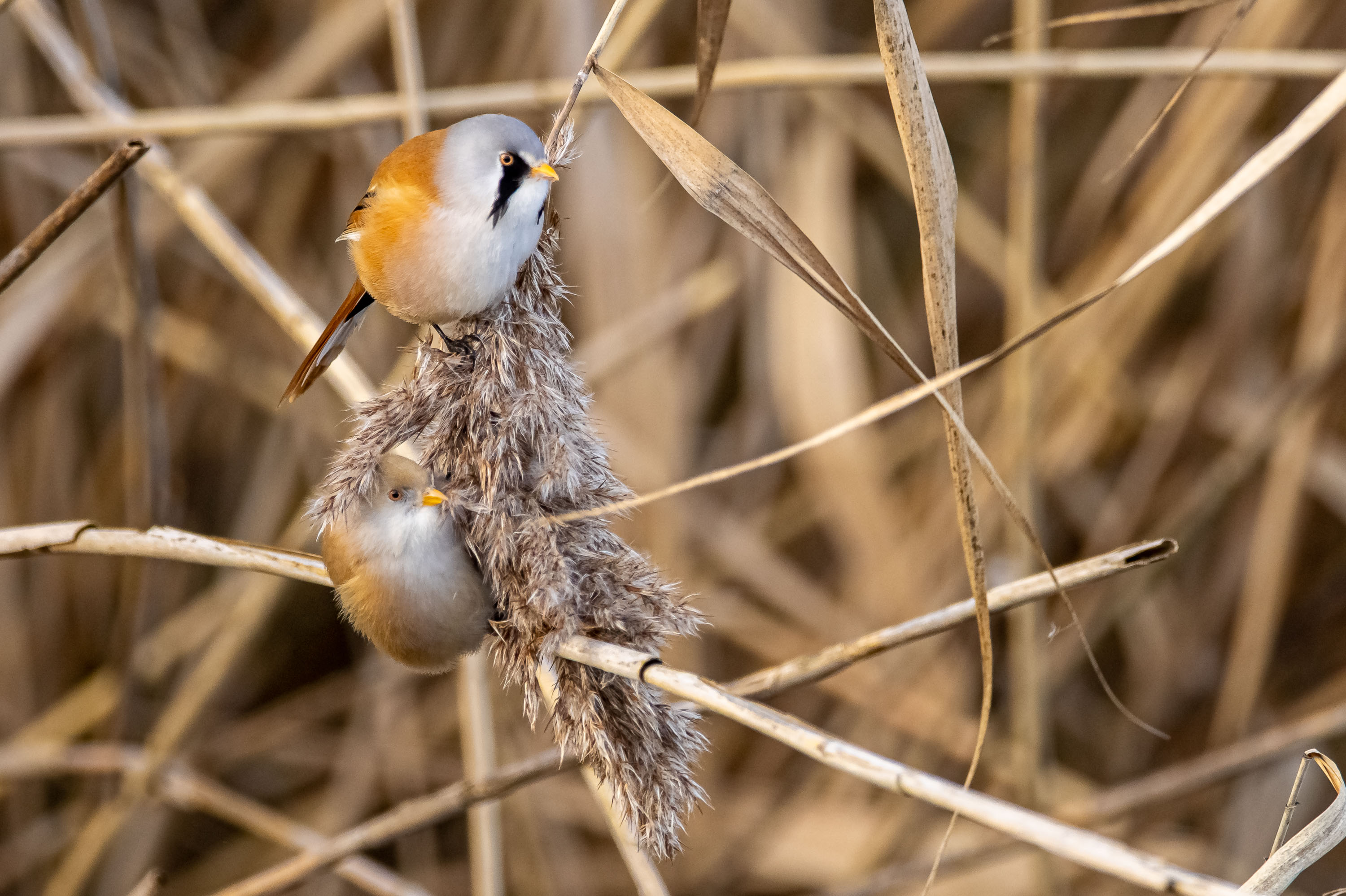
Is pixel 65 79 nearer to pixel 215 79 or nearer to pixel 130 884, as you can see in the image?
pixel 215 79

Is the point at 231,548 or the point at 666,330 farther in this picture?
the point at 666,330

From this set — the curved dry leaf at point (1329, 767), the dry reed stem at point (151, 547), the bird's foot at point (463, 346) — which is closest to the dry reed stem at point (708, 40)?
the bird's foot at point (463, 346)

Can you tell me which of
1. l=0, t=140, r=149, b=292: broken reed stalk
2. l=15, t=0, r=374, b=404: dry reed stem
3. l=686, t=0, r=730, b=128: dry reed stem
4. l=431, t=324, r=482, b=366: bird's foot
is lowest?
l=431, t=324, r=482, b=366: bird's foot

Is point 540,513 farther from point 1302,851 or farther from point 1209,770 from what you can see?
point 1209,770

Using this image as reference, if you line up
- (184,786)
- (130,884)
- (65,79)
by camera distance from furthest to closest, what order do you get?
(130,884) < (184,786) < (65,79)

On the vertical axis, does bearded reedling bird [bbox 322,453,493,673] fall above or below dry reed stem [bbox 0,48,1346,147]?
below

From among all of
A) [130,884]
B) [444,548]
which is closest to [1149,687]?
[444,548]

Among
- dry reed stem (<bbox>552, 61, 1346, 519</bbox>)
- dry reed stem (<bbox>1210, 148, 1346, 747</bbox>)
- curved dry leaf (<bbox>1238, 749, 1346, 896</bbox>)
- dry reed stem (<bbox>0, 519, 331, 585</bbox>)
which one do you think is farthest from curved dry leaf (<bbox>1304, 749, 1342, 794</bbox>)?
dry reed stem (<bbox>1210, 148, 1346, 747</bbox>)

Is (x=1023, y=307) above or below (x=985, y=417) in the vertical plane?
below

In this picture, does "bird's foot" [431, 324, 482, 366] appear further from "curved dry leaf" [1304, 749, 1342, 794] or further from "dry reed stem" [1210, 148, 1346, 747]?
"dry reed stem" [1210, 148, 1346, 747]
